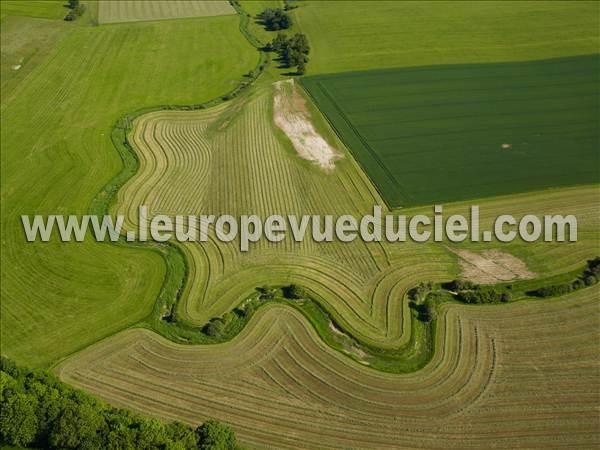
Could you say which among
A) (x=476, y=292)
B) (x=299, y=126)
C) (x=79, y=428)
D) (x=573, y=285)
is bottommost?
(x=476, y=292)

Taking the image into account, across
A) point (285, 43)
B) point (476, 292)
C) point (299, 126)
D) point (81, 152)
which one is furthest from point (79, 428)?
point (285, 43)

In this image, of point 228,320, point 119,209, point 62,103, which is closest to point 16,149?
point 62,103

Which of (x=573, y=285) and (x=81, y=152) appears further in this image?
(x=81, y=152)

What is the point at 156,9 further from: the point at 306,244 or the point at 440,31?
the point at 306,244

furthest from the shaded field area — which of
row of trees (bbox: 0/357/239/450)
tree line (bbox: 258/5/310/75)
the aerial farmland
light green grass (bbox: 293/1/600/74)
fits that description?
row of trees (bbox: 0/357/239/450)

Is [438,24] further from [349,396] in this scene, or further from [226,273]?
[349,396]
